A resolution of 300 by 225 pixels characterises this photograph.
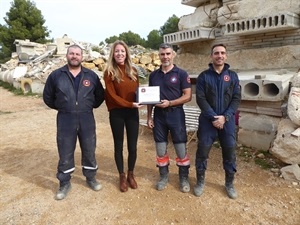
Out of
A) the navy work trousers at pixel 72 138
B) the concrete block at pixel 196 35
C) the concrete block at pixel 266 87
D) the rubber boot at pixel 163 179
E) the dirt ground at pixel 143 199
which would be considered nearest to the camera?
the dirt ground at pixel 143 199

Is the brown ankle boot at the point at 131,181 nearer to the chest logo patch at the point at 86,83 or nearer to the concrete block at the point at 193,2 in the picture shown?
the chest logo patch at the point at 86,83

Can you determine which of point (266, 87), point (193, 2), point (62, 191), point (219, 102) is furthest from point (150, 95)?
point (193, 2)

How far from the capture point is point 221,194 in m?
3.08

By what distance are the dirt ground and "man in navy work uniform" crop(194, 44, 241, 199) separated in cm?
34

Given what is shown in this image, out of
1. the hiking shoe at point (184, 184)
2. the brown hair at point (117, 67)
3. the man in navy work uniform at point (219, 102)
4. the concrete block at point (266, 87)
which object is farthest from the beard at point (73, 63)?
the concrete block at point (266, 87)

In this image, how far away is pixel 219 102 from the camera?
2.84m

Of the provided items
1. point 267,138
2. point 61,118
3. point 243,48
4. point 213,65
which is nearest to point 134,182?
point 61,118

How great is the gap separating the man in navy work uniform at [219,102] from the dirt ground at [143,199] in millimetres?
338

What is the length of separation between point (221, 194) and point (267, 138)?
1.61 m

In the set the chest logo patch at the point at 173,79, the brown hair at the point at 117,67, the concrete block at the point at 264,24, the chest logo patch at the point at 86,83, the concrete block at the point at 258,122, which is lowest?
the concrete block at the point at 258,122

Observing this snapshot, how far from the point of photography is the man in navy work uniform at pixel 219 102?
2799 millimetres

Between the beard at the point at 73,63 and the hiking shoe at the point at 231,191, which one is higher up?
the beard at the point at 73,63

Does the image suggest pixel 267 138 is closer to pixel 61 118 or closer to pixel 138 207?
pixel 138 207

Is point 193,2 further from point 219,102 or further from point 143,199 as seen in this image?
point 143,199
